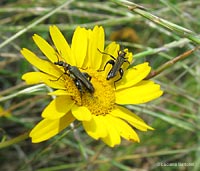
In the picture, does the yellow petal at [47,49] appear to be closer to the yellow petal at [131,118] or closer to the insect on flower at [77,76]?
the insect on flower at [77,76]

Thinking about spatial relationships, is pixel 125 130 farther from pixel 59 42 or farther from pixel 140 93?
pixel 59 42

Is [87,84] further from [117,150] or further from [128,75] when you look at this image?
[117,150]

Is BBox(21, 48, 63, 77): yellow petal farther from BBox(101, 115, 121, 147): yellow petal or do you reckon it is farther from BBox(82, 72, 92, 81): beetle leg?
BBox(101, 115, 121, 147): yellow petal

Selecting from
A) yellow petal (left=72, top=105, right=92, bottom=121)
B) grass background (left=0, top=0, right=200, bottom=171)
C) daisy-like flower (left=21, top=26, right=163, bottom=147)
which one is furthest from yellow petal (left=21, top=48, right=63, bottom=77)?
grass background (left=0, top=0, right=200, bottom=171)

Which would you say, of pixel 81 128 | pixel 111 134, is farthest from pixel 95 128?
pixel 81 128

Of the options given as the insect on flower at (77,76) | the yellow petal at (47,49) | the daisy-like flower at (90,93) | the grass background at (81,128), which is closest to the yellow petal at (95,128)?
the daisy-like flower at (90,93)

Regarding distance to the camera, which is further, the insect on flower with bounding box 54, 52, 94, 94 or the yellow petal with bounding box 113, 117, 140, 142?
the insect on flower with bounding box 54, 52, 94, 94
